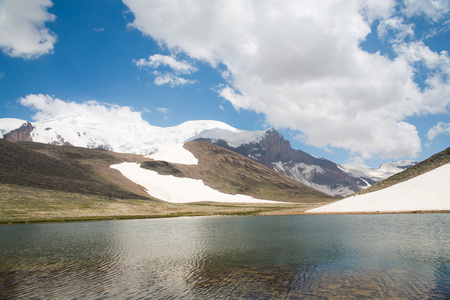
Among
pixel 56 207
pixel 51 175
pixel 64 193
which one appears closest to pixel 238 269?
pixel 56 207

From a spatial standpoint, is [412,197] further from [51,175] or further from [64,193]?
[51,175]

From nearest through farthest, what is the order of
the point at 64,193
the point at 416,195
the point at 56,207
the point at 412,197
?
the point at 412,197
the point at 416,195
the point at 56,207
the point at 64,193

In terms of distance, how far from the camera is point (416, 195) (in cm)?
8350

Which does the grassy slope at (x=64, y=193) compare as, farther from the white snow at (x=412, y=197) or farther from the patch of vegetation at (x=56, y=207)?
the white snow at (x=412, y=197)

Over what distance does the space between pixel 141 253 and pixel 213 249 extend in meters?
8.62

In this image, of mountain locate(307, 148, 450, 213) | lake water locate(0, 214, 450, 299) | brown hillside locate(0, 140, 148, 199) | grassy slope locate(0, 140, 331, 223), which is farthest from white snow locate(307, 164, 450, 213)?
brown hillside locate(0, 140, 148, 199)

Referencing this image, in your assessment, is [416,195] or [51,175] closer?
[416,195]

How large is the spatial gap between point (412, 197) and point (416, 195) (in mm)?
1437

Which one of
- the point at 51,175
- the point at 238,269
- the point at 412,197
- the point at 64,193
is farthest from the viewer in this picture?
the point at 51,175

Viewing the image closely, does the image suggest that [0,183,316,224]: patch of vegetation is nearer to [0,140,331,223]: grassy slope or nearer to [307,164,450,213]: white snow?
[0,140,331,223]: grassy slope

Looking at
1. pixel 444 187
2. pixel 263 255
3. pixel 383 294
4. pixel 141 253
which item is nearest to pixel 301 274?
pixel 383 294

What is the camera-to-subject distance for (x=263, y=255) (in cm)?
2900

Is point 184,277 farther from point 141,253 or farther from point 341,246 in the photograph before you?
point 341,246

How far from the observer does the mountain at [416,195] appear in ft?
252
